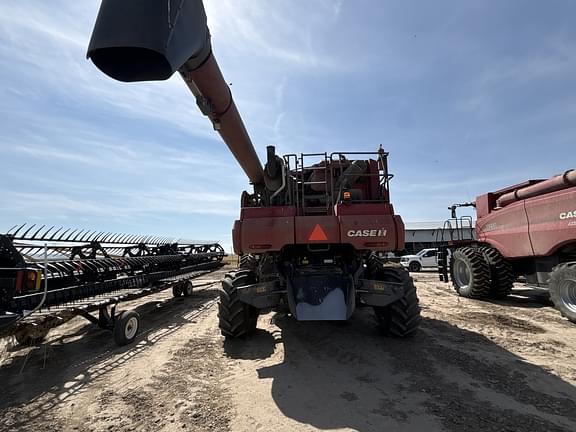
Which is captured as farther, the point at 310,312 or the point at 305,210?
the point at 305,210

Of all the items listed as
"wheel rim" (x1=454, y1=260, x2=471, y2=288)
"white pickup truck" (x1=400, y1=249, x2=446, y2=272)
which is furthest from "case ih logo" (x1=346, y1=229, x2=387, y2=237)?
"white pickup truck" (x1=400, y1=249, x2=446, y2=272)

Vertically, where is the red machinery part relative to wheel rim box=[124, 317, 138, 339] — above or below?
above

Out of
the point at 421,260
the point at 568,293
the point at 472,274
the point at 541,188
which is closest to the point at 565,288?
the point at 568,293

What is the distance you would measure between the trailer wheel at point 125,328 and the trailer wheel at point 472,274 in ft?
26.6

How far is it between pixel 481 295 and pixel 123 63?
9.58m

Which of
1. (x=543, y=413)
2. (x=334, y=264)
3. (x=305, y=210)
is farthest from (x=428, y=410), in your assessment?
(x=305, y=210)

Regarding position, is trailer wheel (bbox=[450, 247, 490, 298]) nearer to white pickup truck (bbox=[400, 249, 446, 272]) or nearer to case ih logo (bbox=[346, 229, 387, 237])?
case ih logo (bbox=[346, 229, 387, 237])

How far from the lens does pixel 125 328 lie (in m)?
Result: 5.37

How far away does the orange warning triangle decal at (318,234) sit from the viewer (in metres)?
4.73

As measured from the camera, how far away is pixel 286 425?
9.47ft

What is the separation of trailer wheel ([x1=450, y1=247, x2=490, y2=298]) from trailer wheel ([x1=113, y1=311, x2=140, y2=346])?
26.6 feet

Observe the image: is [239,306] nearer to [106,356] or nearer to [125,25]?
[106,356]

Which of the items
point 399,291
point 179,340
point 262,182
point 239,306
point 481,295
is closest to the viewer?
point 399,291

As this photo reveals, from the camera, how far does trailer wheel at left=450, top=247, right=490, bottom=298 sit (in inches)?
348
